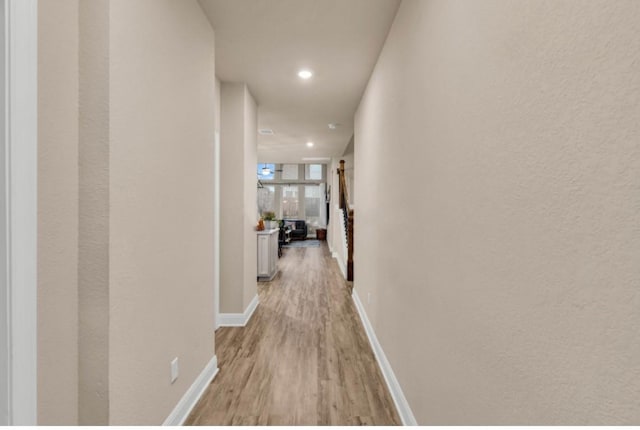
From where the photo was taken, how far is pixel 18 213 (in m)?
0.97

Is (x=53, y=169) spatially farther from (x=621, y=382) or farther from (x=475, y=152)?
(x=621, y=382)

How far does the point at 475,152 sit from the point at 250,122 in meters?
3.22

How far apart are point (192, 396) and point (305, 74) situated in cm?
305

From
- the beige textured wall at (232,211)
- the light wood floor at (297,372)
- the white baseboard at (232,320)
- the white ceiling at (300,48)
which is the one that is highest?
the white ceiling at (300,48)

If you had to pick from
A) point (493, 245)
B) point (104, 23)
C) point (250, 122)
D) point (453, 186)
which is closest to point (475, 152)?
point (453, 186)

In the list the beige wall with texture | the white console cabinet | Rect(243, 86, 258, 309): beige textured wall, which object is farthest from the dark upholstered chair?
the beige wall with texture

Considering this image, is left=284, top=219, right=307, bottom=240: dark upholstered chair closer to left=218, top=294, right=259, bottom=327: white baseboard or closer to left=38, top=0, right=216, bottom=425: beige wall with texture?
left=218, top=294, right=259, bottom=327: white baseboard

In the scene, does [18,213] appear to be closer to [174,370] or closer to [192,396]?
[174,370]

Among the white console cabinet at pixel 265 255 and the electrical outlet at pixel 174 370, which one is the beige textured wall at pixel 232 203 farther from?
the white console cabinet at pixel 265 255

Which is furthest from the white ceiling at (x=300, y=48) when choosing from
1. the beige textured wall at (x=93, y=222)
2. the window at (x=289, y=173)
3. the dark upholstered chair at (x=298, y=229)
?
the window at (x=289, y=173)

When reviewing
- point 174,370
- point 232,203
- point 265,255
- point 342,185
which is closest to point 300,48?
point 232,203

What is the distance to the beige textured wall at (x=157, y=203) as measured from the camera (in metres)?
1.29

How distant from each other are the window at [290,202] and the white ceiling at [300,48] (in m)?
7.88

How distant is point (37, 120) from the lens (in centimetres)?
105
